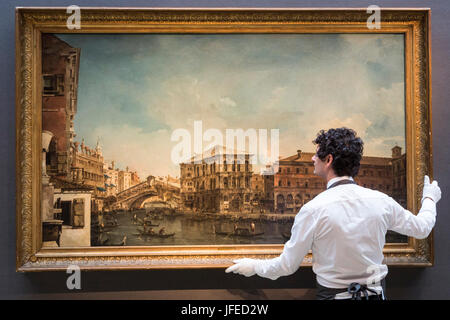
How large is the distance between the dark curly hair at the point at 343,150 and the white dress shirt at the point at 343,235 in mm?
65

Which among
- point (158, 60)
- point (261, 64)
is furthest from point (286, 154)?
point (158, 60)

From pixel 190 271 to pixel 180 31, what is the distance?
1640 mm

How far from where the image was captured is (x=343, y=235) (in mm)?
1647

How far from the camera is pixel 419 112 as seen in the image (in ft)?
7.50

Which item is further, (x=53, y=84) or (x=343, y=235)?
(x=53, y=84)

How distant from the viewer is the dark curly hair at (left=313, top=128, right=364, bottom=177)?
1.75 m

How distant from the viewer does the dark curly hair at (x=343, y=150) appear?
1.75m

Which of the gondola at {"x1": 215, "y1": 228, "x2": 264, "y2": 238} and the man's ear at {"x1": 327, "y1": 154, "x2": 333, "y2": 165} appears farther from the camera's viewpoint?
the gondola at {"x1": 215, "y1": 228, "x2": 264, "y2": 238}

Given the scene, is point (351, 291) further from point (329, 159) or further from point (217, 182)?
point (217, 182)

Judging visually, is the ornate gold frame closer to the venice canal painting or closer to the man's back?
the venice canal painting

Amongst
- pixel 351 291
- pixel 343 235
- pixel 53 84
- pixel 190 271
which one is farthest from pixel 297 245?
pixel 53 84

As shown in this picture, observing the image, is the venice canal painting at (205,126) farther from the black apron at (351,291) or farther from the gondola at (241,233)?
the black apron at (351,291)

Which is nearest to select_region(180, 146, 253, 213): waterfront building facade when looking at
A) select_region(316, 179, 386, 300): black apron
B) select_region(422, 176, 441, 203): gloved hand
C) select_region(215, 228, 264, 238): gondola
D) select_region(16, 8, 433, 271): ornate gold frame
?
select_region(215, 228, 264, 238): gondola

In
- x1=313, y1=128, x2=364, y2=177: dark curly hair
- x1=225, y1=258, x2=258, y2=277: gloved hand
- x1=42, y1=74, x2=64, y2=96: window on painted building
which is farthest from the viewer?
x1=42, y1=74, x2=64, y2=96: window on painted building
